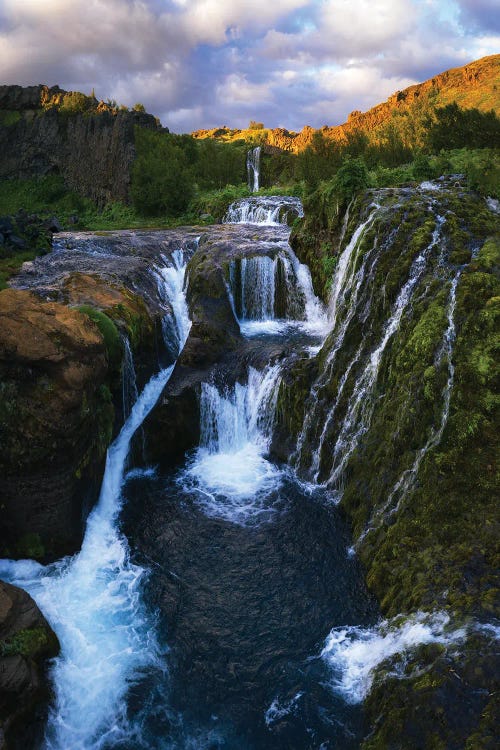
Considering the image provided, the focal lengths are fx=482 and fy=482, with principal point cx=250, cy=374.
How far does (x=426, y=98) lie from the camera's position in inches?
3332

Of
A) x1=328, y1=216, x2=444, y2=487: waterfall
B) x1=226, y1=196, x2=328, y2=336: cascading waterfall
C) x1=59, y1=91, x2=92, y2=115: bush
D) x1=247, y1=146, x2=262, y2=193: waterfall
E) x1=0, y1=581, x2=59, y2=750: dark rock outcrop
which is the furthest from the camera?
x1=59, y1=91, x2=92, y2=115: bush

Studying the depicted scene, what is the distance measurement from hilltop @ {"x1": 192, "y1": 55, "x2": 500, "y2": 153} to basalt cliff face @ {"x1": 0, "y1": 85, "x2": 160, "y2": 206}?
27835mm

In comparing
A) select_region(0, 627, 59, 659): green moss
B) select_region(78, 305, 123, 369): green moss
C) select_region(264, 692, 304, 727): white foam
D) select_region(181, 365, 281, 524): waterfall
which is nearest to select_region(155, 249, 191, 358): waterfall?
select_region(181, 365, 281, 524): waterfall

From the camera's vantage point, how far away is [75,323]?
1156 centimetres

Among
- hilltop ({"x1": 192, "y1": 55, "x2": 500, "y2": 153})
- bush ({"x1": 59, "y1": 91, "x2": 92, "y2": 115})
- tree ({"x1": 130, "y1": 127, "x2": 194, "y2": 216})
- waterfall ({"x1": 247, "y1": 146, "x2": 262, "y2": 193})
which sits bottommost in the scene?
tree ({"x1": 130, "y1": 127, "x2": 194, "y2": 216})

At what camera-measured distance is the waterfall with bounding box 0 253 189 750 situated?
7.60m

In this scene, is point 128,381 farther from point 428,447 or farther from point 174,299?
point 428,447

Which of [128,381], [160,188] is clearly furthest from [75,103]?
[128,381]

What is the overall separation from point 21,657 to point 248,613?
411 centimetres

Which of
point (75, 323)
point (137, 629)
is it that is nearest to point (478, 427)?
point (137, 629)

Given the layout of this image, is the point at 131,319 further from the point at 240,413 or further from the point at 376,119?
the point at 376,119

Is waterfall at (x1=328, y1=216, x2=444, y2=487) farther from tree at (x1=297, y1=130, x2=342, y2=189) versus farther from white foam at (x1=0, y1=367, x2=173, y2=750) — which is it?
tree at (x1=297, y1=130, x2=342, y2=189)

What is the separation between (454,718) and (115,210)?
1990 inches

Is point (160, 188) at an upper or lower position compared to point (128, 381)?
upper
